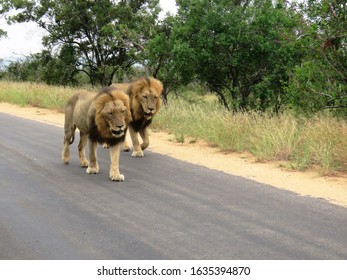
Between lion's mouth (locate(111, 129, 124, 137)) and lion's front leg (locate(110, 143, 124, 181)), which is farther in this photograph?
lion's front leg (locate(110, 143, 124, 181))

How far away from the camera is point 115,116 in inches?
296

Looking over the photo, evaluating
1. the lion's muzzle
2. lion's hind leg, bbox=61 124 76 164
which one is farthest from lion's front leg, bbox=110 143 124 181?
lion's hind leg, bbox=61 124 76 164

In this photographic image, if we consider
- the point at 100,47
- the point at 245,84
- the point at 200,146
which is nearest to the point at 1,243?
the point at 200,146

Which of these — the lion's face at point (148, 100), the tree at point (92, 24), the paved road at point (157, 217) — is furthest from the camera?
the tree at point (92, 24)

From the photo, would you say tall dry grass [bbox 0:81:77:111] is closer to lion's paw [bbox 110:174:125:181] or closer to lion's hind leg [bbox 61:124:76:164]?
lion's hind leg [bbox 61:124:76:164]

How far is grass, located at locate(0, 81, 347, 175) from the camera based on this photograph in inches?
352

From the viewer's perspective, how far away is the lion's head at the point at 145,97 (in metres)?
9.54

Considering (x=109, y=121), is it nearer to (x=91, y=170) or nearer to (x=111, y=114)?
(x=111, y=114)

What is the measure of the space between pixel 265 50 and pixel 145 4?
13.3 m

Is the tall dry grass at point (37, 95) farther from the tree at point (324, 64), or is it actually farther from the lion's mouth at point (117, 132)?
the lion's mouth at point (117, 132)

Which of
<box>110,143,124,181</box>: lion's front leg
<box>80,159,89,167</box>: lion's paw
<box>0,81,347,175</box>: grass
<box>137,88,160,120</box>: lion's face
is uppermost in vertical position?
<box>137,88,160,120</box>: lion's face

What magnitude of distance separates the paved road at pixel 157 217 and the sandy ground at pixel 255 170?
0.31m

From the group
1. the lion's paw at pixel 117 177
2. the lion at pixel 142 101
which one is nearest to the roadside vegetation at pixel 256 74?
the lion at pixel 142 101

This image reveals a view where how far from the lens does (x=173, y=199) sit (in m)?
6.75
